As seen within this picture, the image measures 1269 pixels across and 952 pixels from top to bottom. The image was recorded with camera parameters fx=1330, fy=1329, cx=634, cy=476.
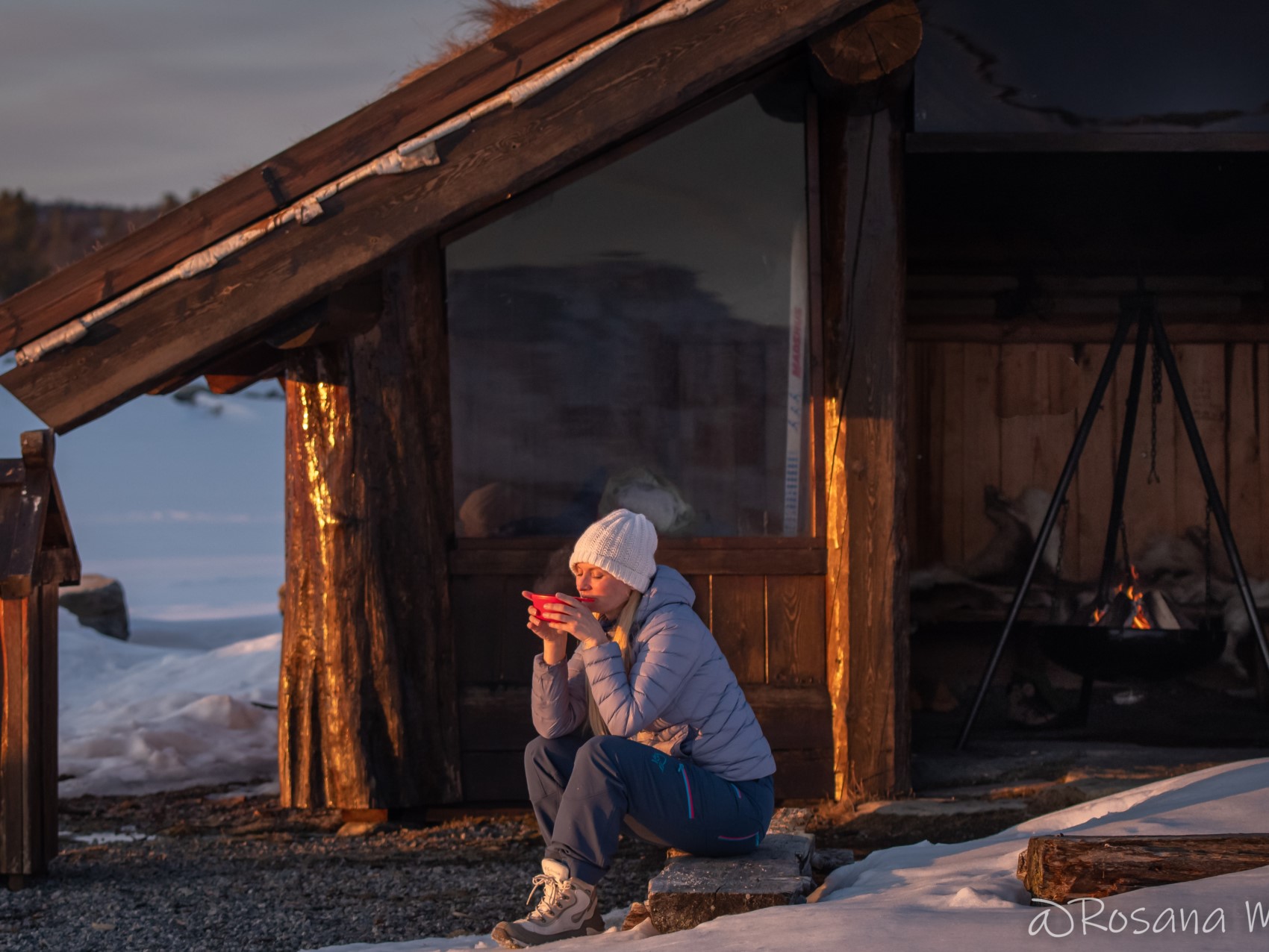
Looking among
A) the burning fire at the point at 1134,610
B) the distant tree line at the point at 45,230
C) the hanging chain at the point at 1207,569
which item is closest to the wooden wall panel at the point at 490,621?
the burning fire at the point at 1134,610

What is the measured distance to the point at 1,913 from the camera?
442 centimetres

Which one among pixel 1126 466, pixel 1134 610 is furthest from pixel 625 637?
pixel 1126 466

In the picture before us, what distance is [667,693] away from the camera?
11.7ft

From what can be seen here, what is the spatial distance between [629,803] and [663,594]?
582 millimetres

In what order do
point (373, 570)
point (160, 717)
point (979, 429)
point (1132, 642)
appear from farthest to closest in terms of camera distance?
point (979, 429) < point (160, 717) < point (1132, 642) < point (373, 570)

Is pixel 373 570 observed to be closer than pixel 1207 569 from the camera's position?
Yes

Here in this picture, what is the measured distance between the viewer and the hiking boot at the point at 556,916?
348 centimetres

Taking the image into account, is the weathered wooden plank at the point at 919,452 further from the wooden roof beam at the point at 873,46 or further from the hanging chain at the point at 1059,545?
the wooden roof beam at the point at 873,46

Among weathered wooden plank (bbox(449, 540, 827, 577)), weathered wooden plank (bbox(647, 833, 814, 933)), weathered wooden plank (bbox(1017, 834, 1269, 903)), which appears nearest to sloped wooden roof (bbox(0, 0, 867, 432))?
weathered wooden plank (bbox(449, 540, 827, 577))

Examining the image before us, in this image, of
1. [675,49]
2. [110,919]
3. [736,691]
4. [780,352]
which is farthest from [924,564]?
[110,919]

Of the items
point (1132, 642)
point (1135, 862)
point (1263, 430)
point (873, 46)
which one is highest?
point (873, 46)

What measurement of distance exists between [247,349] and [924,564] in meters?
4.70

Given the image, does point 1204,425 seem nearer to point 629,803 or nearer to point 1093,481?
point 1093,481

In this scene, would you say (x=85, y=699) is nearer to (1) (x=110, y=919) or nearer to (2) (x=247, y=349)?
(2) (x=247, y=349)
